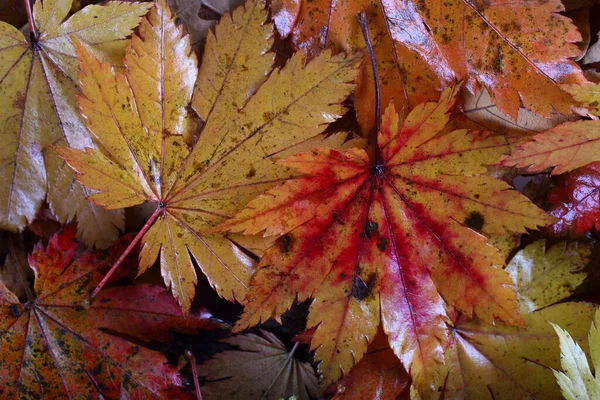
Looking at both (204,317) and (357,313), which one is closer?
(357,313)

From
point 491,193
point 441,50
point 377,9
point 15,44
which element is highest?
point 15,44

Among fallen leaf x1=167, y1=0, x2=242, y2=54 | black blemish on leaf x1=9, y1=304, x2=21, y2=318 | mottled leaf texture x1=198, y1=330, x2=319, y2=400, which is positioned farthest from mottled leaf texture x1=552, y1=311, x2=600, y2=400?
black blemish on leaf x1=9, y1=304, x2=21, y2=318

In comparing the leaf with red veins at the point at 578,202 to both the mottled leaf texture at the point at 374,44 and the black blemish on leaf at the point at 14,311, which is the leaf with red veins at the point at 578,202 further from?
the black blemish on leaf at the point at 14,311

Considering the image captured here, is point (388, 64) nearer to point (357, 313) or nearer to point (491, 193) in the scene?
point (491, 193)

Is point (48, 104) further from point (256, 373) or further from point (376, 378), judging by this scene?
point (376, 378)

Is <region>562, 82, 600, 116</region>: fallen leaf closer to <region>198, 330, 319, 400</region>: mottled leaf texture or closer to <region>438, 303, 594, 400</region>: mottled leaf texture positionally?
<region>438, 303, 594, 400</region>: mottled leaf texture

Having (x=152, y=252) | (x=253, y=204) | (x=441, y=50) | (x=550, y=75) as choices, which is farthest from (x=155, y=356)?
(x=550, y=75)
